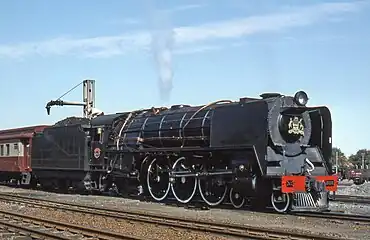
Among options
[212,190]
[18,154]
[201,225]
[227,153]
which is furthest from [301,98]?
[18,154]

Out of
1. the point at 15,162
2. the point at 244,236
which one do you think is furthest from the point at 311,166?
the point at 15,162

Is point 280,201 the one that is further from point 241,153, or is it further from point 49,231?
point 49,231

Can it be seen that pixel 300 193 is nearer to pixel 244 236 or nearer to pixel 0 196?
pixel 244 236

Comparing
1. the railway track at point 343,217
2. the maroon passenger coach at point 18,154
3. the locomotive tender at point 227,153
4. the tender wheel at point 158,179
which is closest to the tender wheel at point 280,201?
the locomotive tender at point 227,153

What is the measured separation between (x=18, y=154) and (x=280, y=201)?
682 inches

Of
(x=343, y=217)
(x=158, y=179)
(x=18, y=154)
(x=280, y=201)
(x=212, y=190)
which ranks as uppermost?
(x=18, y=154)

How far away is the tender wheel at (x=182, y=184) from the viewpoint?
712 inches

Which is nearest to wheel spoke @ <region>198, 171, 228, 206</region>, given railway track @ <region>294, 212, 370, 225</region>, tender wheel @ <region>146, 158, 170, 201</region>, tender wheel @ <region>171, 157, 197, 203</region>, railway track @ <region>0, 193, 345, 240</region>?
tender wheel @ <region>171, 157, 197, 203</region>

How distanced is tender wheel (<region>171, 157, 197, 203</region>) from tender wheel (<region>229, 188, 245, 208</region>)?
146 centimetres

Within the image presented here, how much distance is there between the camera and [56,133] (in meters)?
25.2

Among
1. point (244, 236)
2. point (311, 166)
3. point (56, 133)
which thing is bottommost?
point (244, 236)

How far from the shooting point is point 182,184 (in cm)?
1845

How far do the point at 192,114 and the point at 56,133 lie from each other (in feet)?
30.0

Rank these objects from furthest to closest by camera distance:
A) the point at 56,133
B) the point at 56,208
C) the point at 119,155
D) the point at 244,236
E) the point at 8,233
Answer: the point at 56,133
the point at 119,155
the point at 56,208
the point at 8,233
the point at 244,236
